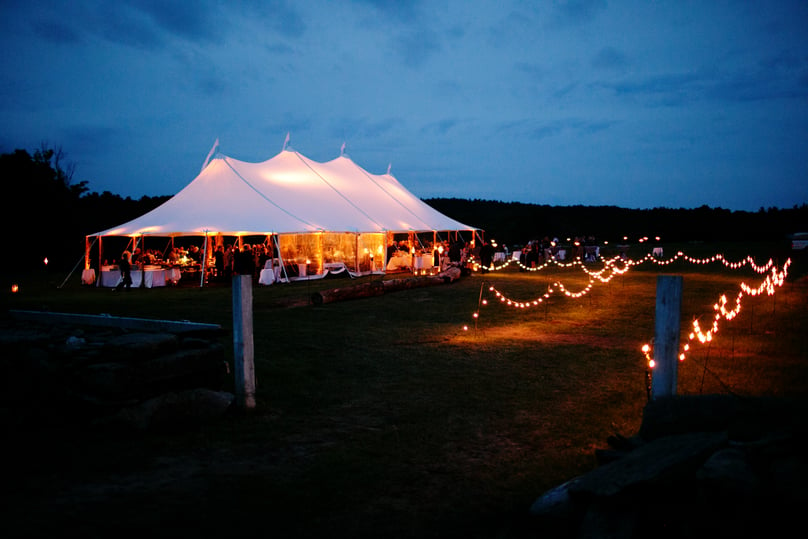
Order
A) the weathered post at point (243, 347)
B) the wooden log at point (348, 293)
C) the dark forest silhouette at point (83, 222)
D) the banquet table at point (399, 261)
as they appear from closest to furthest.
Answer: the weathered post at point (243, 347)
the wooden log at point (348, 293)
the banquet table at point (399, 261)
the dark forest silhouette at point (83, 222)

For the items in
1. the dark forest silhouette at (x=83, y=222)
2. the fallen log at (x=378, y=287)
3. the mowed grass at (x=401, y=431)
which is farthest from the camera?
the dark forest silhouette at (x=83, y=222)

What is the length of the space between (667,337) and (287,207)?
16383 mm

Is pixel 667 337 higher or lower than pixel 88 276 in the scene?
higher

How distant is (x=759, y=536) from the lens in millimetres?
2459

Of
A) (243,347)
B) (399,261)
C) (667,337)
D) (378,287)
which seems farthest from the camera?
(399,261)

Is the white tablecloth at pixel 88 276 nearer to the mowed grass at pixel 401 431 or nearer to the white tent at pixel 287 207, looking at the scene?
the white tent at pixel 287 207

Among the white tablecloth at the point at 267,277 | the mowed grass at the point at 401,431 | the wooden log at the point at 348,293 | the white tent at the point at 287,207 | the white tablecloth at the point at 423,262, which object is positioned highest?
the white tent at the point at 287,207

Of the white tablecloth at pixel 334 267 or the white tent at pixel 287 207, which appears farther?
the white tablecloth at pixel 334 267

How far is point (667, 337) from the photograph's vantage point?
4.23 metres

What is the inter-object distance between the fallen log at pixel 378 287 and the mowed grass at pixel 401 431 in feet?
8.28

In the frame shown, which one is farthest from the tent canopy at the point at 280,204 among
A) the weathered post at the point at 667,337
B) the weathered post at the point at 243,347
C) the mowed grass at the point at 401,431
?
the weathered post at the point at 667,337

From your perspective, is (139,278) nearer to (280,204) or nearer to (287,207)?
(280,204)

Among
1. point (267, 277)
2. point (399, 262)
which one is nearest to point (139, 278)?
point (267, 277)

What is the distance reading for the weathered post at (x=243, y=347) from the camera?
17.0 ft
